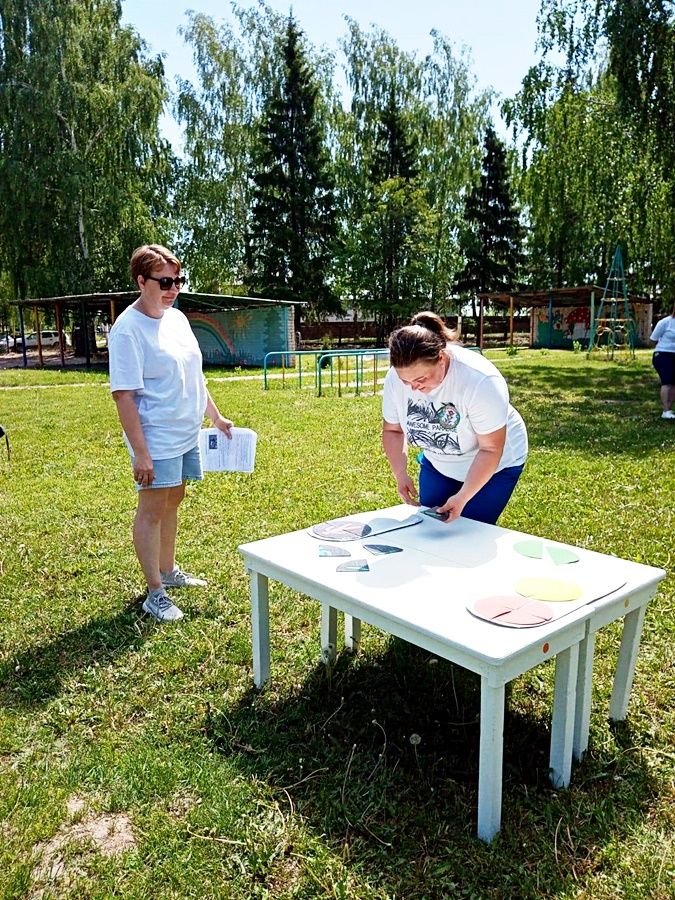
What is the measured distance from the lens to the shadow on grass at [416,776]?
1.87 meters

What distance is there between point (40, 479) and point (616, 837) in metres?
5.55

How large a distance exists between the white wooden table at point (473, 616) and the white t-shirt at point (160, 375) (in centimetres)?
87

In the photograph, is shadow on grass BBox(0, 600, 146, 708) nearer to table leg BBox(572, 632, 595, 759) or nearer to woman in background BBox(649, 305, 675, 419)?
table leg BBox(572, 632, 595, 759)

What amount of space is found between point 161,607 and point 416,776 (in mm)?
1601

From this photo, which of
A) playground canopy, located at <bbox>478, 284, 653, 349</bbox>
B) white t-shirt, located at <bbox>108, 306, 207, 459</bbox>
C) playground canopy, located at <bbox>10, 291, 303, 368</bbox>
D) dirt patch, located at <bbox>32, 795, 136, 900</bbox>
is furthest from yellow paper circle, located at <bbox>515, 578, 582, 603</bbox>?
playground canopy, located at <bbox>478, 284, 653, 349</bbox>

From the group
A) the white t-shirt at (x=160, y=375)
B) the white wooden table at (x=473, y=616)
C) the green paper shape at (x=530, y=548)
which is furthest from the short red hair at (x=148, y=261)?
the green paper shape at (x=530, y=548)

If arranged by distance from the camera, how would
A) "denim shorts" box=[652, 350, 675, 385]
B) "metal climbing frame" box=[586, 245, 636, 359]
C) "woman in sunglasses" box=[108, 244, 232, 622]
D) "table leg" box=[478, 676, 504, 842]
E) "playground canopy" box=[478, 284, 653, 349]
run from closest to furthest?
1. "table leg" box=[478, 676, 504, 842]
2. "woman in sunglasses" box=[108, 244, 232, 622]
3. "denim shorts" box=[652, 350, 675, 385]
4. "metal climbing frame" box=[586, 245, 636, 359]
5. "playground canopy" box=[478, 284, 653, 349]

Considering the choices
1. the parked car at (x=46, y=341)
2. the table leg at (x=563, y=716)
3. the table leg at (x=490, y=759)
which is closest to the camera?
the table leg at (x=490, y=759)

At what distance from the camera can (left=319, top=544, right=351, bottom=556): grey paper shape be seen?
7.93ft

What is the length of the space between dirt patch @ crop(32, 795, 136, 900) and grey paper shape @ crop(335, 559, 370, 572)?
0.99 m

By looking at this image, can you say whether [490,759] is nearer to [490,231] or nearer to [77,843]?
[77,843]

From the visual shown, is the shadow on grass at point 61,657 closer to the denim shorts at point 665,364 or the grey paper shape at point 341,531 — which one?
the grey paper shape at point 341,531

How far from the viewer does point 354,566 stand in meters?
2.30

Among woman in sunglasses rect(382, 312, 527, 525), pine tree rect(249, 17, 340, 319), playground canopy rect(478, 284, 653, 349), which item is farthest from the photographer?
playground canopy rect(478, 284, 653, 349)
